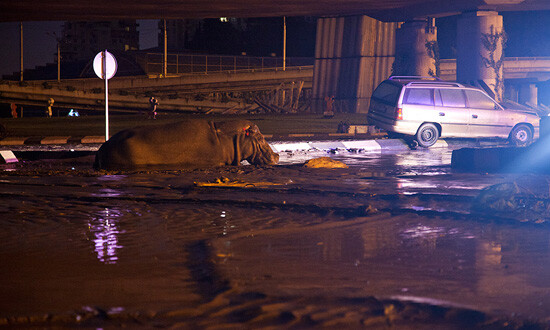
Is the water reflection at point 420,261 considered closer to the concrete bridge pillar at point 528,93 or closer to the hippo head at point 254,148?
the hippo head at point 254,148

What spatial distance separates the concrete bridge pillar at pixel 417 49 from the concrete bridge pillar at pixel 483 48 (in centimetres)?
256

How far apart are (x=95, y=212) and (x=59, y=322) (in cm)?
465

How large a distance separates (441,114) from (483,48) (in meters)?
14.0

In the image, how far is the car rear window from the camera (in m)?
21.5

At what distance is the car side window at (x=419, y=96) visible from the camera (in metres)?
21.3

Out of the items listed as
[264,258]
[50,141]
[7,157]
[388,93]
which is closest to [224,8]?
[50,141]

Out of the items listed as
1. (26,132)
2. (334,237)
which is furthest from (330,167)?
(26,132)

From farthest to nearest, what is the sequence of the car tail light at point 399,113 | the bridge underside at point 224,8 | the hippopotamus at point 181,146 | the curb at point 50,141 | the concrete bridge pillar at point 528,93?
the concrete bridge pillar at point 528,93 → the bridge underside at point 224,8 → the curb at point 50,141 → the car tail light at point 399,113 → the hippopotamus at point 181,146

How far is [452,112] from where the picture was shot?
2188 centimetres

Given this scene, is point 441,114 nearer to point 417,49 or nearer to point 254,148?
point 254,148

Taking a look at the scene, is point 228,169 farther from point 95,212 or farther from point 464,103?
point 464,103

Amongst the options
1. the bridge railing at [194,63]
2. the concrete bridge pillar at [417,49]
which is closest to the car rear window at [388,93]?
the concrete bridge pillar at [417,49]

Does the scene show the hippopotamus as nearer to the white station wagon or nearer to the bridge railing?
the white station wagon

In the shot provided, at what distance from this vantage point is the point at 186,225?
7.77 meters
